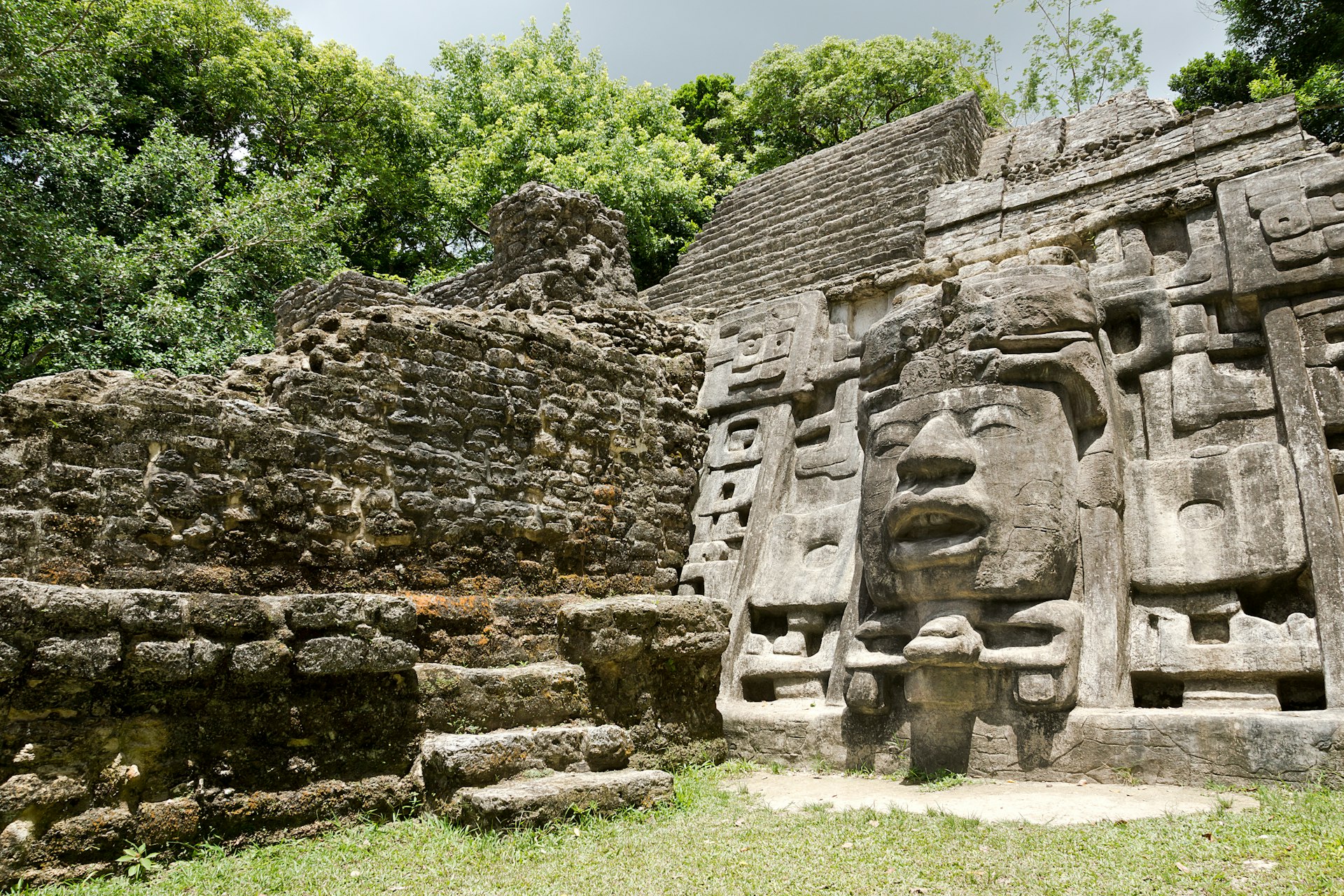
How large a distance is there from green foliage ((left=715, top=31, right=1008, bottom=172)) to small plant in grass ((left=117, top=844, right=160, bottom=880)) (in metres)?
17.4

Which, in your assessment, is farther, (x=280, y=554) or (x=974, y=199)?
(x=974, y=199)

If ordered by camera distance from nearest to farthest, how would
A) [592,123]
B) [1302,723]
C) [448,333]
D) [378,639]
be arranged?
1. [1302,723]
2. [378,639]
3. [448,333]
4. [592,123]

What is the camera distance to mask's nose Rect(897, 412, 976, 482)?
15.0 ft

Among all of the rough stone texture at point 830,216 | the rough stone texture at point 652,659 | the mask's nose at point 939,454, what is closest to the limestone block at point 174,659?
the rough stone texture at point 652,659

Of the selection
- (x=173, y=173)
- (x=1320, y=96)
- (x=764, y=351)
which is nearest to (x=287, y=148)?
(x=173, y=173)

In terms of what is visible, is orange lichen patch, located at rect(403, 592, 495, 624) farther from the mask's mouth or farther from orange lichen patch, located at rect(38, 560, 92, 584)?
the mask's mouth

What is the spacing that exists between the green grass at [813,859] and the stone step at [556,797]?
6 cm

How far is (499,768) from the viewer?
3.83 metres

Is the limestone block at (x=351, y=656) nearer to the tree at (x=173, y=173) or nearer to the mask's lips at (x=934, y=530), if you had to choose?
the mask's lips at (x=934, y=530)

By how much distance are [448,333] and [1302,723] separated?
4852 millimetres

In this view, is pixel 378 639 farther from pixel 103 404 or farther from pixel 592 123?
pixel 592 123

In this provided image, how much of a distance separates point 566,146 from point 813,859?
14.7m

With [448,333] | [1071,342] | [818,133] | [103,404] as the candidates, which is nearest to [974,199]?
[1071,342]

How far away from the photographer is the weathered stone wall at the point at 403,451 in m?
4.18
